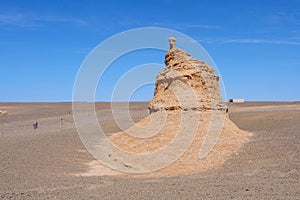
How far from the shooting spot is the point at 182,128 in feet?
52.5

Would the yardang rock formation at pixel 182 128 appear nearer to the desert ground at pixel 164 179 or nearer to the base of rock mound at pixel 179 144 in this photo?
the base of rock mound at pixel 179 144

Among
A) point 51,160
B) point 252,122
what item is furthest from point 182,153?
point 252,122

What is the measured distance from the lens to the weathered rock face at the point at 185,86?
16.6 meters

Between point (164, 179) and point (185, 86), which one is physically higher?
point (185, 86)

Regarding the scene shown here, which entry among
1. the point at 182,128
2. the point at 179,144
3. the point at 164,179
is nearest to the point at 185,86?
the point at 182,128

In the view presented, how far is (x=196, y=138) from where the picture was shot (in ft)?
50.8

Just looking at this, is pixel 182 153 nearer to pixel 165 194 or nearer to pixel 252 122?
pixel 165 194

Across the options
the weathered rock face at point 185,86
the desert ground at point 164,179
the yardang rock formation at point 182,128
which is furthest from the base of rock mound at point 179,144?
the desert ground at point 164,179

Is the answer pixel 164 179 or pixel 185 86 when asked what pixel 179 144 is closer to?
pixel 185 86

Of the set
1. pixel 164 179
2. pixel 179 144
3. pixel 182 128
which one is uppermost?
pixel 182 128

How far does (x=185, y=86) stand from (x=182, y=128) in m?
1.89

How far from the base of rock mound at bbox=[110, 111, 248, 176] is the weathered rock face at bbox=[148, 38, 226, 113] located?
41 cm

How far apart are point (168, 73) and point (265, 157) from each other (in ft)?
18.7

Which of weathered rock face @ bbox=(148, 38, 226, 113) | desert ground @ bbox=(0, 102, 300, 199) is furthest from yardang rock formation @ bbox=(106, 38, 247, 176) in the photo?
desert ground @ bbox=(0, 102, 300, 199)
